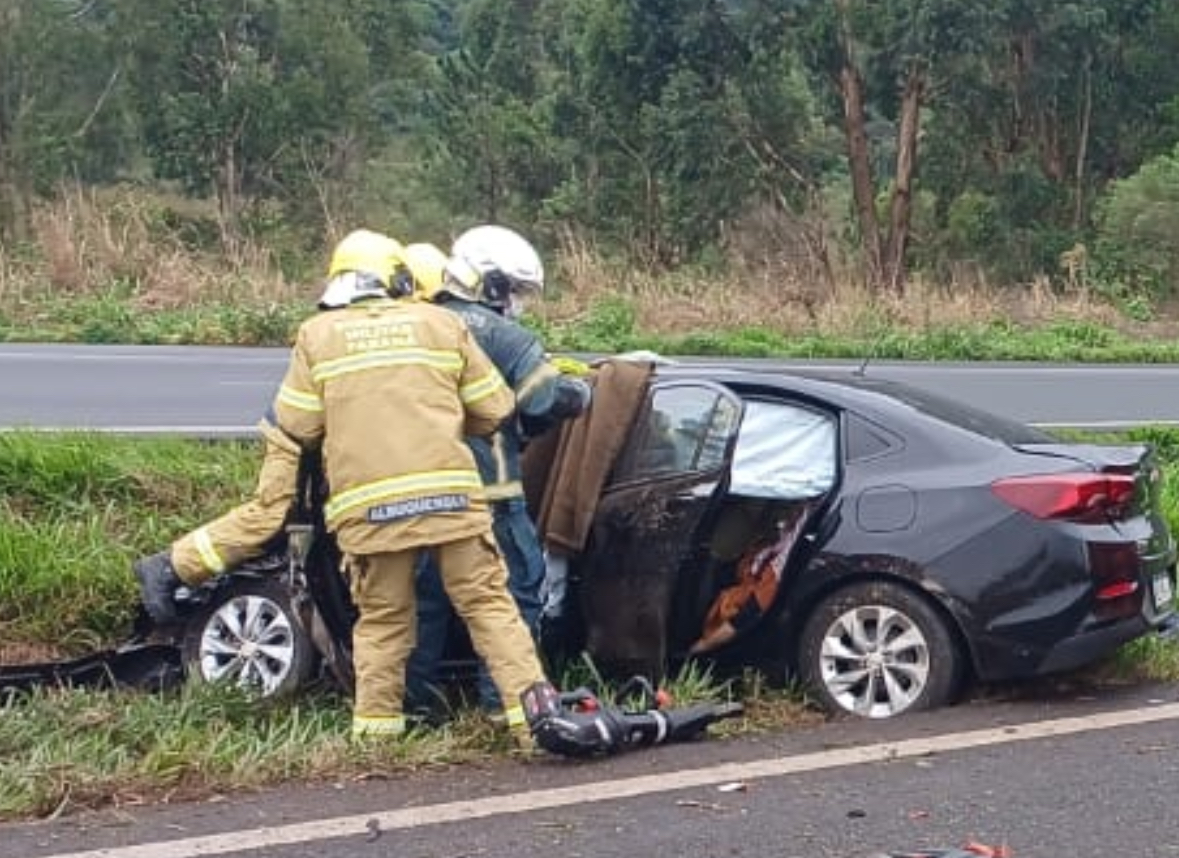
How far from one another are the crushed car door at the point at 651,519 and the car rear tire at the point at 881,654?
0.55 metres

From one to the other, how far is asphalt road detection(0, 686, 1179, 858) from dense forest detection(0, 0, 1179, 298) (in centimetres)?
2223

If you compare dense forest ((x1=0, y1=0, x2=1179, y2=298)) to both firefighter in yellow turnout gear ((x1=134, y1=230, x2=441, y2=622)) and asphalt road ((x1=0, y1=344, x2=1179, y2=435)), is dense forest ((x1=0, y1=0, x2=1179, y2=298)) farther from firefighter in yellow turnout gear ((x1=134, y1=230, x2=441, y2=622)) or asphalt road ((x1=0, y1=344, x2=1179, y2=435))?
firefighter in yellow turnout gear ((x1=134, y1=230, x2=441, y2=622))

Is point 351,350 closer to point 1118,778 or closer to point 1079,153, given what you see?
point 1118,778

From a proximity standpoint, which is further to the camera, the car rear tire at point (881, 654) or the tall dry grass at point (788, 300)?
the tall dry grass at point (788, 300)

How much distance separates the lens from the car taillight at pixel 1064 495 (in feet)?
23.2

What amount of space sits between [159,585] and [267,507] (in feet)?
2.21

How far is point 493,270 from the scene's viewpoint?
7.04 m

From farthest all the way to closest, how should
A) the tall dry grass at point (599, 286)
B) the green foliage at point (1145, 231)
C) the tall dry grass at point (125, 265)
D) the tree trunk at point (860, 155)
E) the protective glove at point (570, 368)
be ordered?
the tree trunk at point (860, 155), the green foliage at point (1145, 231), the tall dry grass at point (599, 286), the tall dry grass at point (125, 265), the protective glove at point (570, 368)

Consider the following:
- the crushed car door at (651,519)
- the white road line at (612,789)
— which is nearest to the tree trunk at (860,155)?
the crushed car door at (651,519)

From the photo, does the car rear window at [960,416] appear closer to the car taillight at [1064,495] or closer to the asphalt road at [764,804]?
the car taillight at [1064,495]

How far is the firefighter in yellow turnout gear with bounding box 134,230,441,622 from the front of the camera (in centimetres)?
679

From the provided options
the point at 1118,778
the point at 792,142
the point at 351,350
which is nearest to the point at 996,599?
the point at 1118,778

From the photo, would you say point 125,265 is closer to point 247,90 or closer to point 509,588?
point 509,588

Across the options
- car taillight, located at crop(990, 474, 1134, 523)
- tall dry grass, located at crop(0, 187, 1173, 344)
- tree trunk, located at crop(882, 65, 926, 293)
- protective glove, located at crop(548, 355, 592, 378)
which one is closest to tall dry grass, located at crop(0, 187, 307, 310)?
tall dry grass, located at crop(0, 187, 1173, 344)
